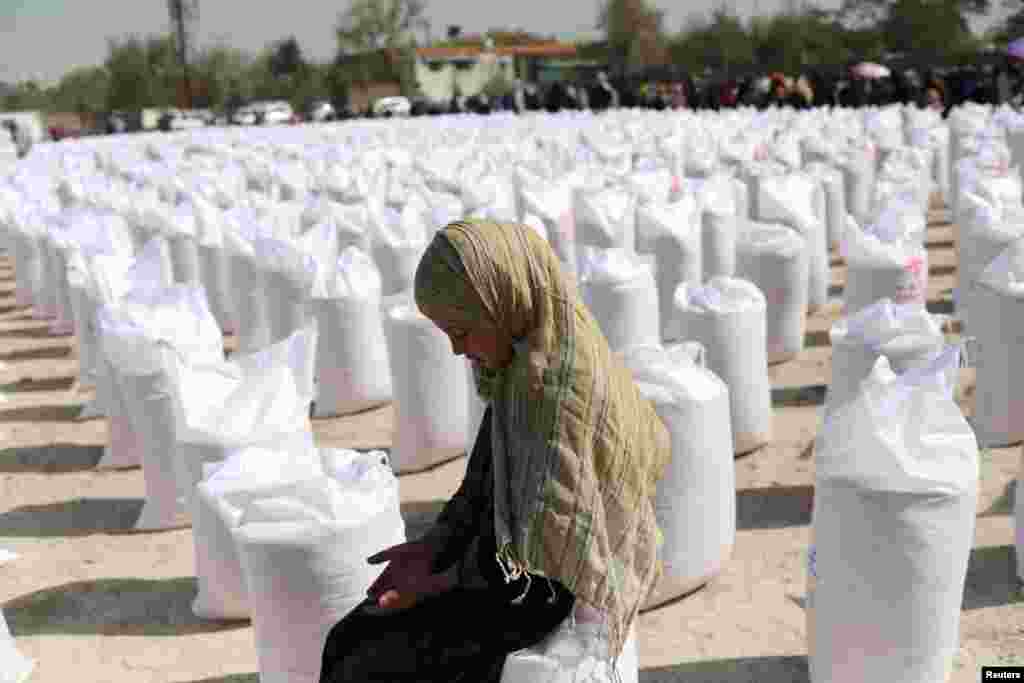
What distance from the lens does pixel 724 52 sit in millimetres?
45062

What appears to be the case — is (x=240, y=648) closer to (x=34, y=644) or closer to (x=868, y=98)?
(x=34, y=644)

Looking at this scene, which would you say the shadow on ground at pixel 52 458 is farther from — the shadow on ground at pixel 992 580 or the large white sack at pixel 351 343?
the shadow on ground at pixel 992 580

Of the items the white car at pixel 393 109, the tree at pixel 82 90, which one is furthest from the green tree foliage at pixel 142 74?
the white car at pixel 393 109

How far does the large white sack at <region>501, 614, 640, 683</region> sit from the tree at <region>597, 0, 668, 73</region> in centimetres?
5177

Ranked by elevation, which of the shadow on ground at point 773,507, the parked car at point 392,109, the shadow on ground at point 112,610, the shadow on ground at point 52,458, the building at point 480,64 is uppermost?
the building at point 480,64

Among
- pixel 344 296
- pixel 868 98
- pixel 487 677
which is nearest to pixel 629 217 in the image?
pixel 344 296

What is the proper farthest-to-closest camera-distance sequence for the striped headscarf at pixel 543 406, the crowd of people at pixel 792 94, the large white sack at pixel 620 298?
1. the crowd of people at pixel 792 94
2. the large white sack at pixel 620 298
3. the striped headscarf at pixel 543 406

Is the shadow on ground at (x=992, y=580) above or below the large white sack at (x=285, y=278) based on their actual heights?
below

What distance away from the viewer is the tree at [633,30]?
52.9m

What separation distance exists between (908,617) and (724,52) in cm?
4531

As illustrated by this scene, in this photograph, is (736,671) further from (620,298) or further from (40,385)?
(40,385)

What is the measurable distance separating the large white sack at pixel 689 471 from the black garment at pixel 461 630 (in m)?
1.02

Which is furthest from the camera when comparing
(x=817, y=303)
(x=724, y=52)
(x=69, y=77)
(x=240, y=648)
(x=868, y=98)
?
(x=69, y=77)

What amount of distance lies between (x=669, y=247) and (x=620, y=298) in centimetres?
104
